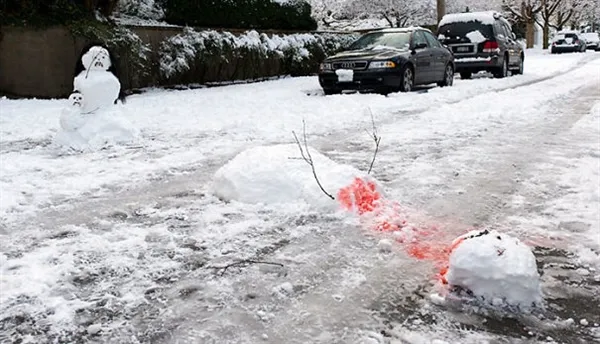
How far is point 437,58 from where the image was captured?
15.1 m

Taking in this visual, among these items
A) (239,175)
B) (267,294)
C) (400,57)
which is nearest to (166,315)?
(267,294)

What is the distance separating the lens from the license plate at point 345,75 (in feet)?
42.9

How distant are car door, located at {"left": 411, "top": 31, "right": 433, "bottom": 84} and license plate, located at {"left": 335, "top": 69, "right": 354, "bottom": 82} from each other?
1704 millimetres

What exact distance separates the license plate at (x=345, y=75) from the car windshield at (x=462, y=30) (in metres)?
6.53

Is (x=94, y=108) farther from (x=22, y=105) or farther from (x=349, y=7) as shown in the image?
(x=349, y=7)

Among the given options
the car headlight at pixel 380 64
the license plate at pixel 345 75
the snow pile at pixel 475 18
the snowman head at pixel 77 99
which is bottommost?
the license plate at pixel 345 75

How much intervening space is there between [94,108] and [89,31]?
21.7ft

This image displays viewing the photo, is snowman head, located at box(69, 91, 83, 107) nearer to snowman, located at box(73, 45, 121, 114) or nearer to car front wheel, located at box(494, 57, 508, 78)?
snowman, located at box(73, 45, 121, 114)

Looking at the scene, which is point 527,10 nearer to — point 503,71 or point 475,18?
point 503,71

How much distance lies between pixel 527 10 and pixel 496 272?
48.3m

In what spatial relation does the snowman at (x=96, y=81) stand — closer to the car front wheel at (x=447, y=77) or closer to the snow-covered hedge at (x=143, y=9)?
the car front wheel at (x=447, y=77)

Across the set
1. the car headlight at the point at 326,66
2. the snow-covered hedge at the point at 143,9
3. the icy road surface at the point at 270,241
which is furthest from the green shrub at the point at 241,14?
the icy road surface at the point at 270,241

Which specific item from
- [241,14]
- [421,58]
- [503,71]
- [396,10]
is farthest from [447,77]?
[396,10]

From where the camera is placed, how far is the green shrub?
56.6 feet
